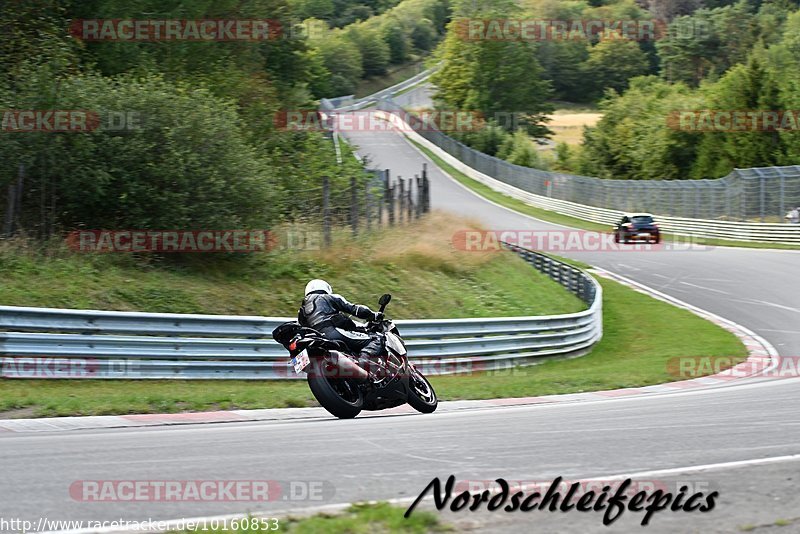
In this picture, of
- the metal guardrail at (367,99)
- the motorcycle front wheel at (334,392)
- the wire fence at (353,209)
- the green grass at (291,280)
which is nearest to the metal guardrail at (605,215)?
the metal guardrail at (367,99)

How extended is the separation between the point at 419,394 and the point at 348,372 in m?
1.34

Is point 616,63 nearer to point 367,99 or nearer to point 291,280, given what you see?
point 367,99

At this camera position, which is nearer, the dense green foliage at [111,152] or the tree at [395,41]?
the dense green foliage at [111,152]

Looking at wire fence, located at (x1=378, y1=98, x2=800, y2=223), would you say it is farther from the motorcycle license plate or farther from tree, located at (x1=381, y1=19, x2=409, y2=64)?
tree, located at (x1=381, y1=19, x2=409, y2=64)

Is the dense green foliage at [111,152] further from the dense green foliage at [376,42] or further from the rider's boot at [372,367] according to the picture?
the dense green foliage at [376,42]

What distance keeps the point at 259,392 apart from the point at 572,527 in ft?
25.9

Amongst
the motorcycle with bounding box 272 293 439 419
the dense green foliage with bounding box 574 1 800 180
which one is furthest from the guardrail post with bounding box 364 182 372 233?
the dense green foliage with bounding box 574 1 800 180

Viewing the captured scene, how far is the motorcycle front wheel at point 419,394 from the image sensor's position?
1059cm

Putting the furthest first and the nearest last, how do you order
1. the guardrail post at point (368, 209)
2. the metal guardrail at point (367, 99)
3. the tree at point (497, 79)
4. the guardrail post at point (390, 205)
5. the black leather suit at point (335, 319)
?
1. the tree at point (497, 79)
2. the metal guardrail at point (367, 99)
3. the guardrail post at point (390, 205)
4. the guardrail post at point (368, 209)
5. the black leather suit at point (335, 319)

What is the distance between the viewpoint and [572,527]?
504 centimetres

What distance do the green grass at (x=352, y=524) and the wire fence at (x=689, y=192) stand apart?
119 ft

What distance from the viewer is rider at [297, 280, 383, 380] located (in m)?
9.83

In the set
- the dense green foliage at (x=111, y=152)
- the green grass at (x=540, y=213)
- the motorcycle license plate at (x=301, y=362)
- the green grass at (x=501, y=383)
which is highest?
the dense green foliage at (x=111, y=152)

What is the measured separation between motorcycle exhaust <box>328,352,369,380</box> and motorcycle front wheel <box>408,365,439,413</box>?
3.09ft
